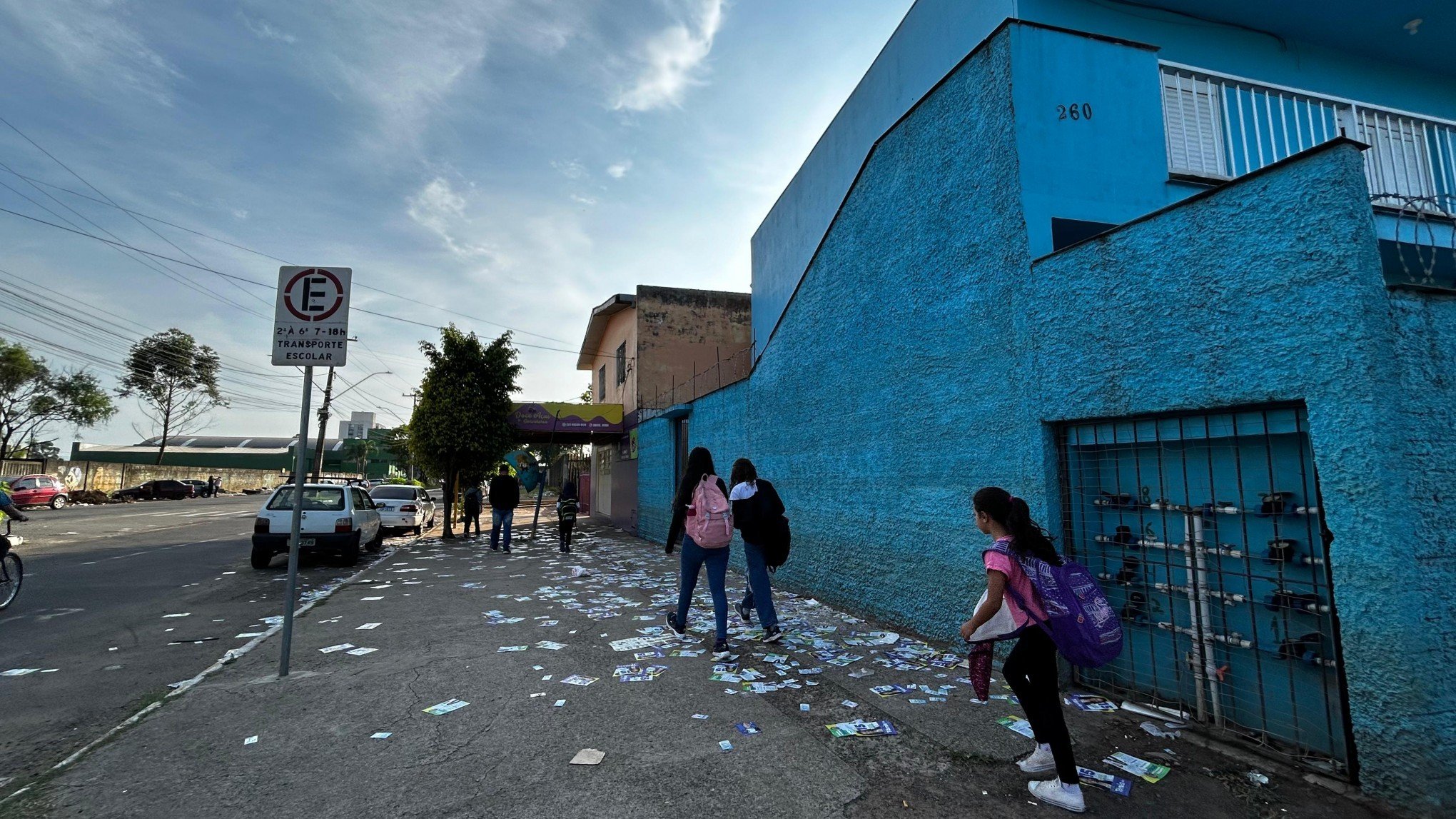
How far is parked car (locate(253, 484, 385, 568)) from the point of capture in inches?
425

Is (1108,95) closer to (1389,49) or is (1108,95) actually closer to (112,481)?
(1389,49)

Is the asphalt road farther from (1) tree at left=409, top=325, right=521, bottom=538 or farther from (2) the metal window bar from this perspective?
(2) the metal window bar

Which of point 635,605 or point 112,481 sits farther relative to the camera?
point 112,481

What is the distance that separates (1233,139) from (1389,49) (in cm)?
403

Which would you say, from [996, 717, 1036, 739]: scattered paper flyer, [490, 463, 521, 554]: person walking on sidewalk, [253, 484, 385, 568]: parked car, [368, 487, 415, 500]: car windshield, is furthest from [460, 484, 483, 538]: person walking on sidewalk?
[996, 717, 1036, 739]: scattered paper flyer

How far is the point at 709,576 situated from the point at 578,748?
7.19 ft

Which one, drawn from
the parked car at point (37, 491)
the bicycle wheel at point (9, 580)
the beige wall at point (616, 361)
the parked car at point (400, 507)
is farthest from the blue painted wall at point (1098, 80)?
the parked car at point (37, 491)

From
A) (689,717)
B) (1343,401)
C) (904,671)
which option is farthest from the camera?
(904,671)

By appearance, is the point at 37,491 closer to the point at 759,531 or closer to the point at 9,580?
the point at 9,580

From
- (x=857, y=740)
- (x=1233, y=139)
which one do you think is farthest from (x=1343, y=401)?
(x=1233, y=139)

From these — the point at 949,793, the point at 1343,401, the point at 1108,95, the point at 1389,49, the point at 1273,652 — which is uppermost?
the point at 1389,49

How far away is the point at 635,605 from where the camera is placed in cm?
757

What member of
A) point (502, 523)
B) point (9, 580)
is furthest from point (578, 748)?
point (502, 523)

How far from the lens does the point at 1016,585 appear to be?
3.03 m
